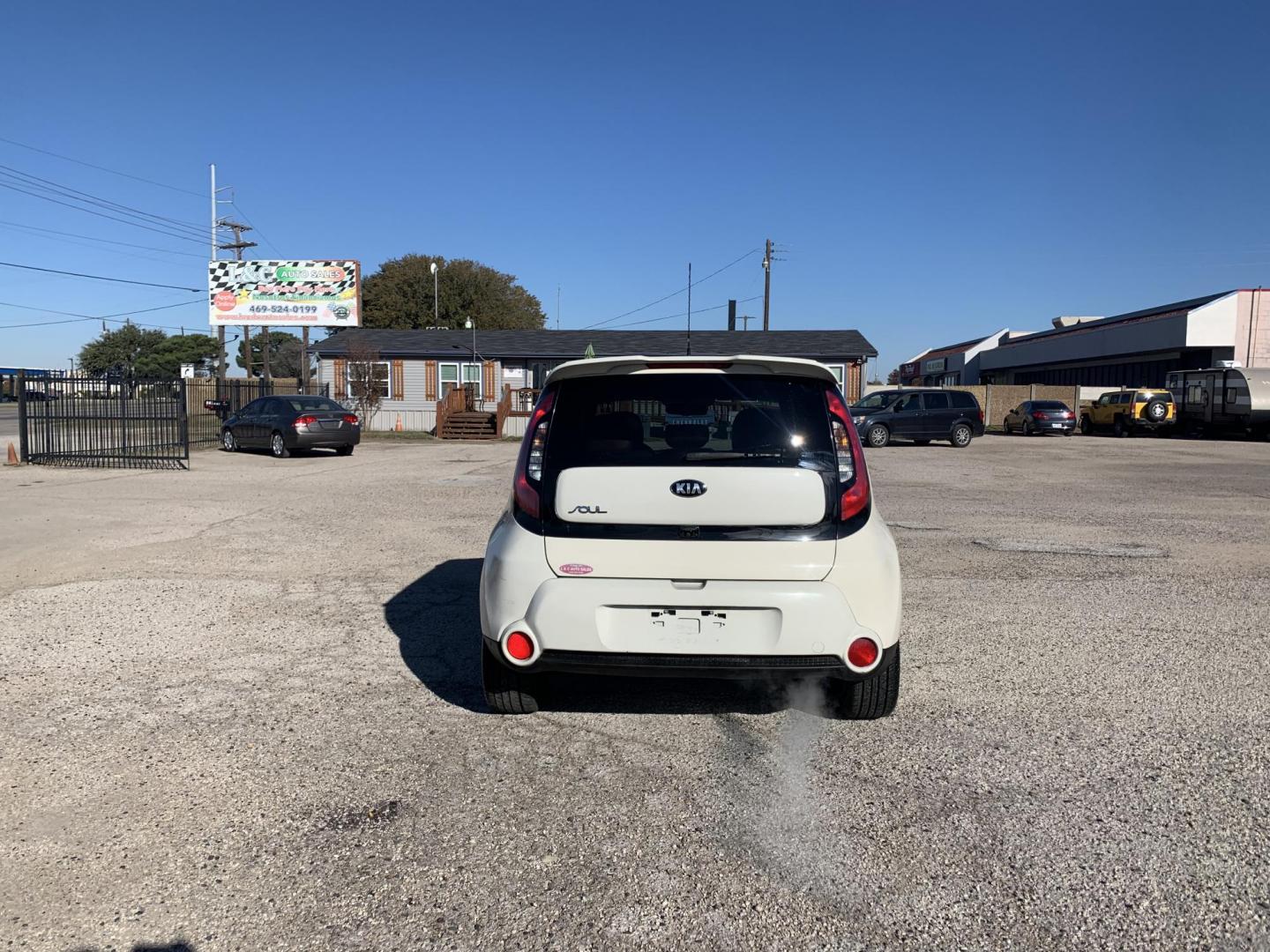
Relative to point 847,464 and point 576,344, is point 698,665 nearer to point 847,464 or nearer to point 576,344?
point 847,464

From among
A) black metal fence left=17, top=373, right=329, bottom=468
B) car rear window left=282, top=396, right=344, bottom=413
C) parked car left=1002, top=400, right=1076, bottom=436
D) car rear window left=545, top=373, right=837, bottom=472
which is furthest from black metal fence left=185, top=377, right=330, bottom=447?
parked car left=1002, top=400, right=1076, bottom=436

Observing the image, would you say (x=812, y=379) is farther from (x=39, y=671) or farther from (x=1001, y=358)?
(x=1001, y=358)

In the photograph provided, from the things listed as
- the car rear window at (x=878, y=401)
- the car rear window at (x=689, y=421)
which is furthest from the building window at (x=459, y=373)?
the car rear window at (x=689, y=421)

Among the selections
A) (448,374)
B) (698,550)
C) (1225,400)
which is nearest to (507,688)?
(698,550)

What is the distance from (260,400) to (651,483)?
20166 mm

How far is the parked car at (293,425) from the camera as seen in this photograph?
2073 centimetres

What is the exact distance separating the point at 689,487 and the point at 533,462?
0.70 metres

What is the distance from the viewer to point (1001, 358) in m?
63.1

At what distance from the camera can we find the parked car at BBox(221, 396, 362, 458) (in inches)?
816

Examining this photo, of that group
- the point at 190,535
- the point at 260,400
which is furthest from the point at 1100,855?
the point at 260,400

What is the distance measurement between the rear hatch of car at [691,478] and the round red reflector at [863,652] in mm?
308

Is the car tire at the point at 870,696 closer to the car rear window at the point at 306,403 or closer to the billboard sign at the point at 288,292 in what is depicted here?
the car rear window at the point at 306,403

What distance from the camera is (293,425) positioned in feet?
67.7

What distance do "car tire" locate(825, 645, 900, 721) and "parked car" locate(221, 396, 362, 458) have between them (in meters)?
18.6
